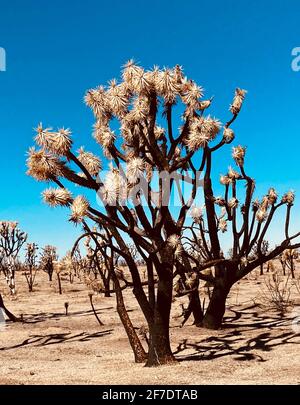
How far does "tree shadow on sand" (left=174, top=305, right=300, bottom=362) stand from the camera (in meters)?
8.61

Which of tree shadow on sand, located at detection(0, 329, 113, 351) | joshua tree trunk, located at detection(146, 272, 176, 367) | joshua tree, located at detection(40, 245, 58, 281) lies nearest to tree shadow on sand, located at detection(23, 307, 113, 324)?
tree shadow on sand, located at detection(0, 329, 113, 351)

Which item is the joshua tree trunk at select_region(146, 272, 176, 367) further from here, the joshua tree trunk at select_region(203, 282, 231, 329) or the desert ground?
the joshua tree trunk at select_region(203, 282, 231, 329)

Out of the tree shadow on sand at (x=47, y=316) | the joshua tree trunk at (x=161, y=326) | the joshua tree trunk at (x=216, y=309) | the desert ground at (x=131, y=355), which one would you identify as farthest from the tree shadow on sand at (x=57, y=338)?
the joshua tree trunk at (x=161, y=326)

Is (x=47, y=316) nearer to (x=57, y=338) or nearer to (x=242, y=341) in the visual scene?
(x=57, y=338)

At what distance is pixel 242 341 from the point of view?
9805 mm

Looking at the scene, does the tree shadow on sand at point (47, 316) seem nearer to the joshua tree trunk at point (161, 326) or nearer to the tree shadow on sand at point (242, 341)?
the tree shadow on sand at point (242, 341)

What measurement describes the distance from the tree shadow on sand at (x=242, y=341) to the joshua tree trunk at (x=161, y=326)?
74cm

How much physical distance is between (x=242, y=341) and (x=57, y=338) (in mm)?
4155

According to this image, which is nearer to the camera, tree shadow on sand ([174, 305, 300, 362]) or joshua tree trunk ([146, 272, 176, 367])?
joshua tree trunk ([146, 272, 176, 367])

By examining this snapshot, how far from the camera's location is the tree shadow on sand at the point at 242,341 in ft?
28.2

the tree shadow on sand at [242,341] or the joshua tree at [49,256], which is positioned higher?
the joshua tree at [49,256]

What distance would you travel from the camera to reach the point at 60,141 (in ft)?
23.2

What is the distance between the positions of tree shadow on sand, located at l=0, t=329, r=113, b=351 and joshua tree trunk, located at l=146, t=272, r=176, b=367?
3555 millimetres
